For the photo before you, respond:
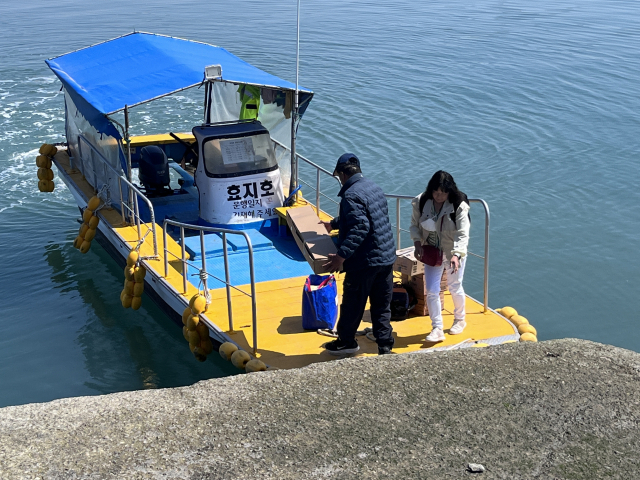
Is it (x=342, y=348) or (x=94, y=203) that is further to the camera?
(x=94, y=203)

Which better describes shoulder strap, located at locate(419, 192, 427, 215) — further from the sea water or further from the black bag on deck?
the sea water

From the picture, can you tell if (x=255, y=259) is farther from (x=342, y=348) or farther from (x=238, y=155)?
(x=342, y=348)

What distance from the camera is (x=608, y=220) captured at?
1416 centimetres

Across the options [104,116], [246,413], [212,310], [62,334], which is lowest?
[62,334]

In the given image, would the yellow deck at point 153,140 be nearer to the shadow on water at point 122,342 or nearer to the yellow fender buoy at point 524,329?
the shadow on water at point 122,342

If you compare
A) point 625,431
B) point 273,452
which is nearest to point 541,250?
point 625,431

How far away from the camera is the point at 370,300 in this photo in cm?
672

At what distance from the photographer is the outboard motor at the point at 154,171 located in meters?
12.1

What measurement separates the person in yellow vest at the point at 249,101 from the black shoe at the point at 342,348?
5.49m

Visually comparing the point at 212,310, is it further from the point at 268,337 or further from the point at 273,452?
the point at 273,452

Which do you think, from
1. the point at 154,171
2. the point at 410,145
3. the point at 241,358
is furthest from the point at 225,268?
the point at 410,145

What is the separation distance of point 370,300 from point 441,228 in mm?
900

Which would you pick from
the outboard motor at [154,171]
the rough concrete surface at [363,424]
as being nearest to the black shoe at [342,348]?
the rough concrete surface at [363,424]

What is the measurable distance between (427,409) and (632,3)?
3631cm
